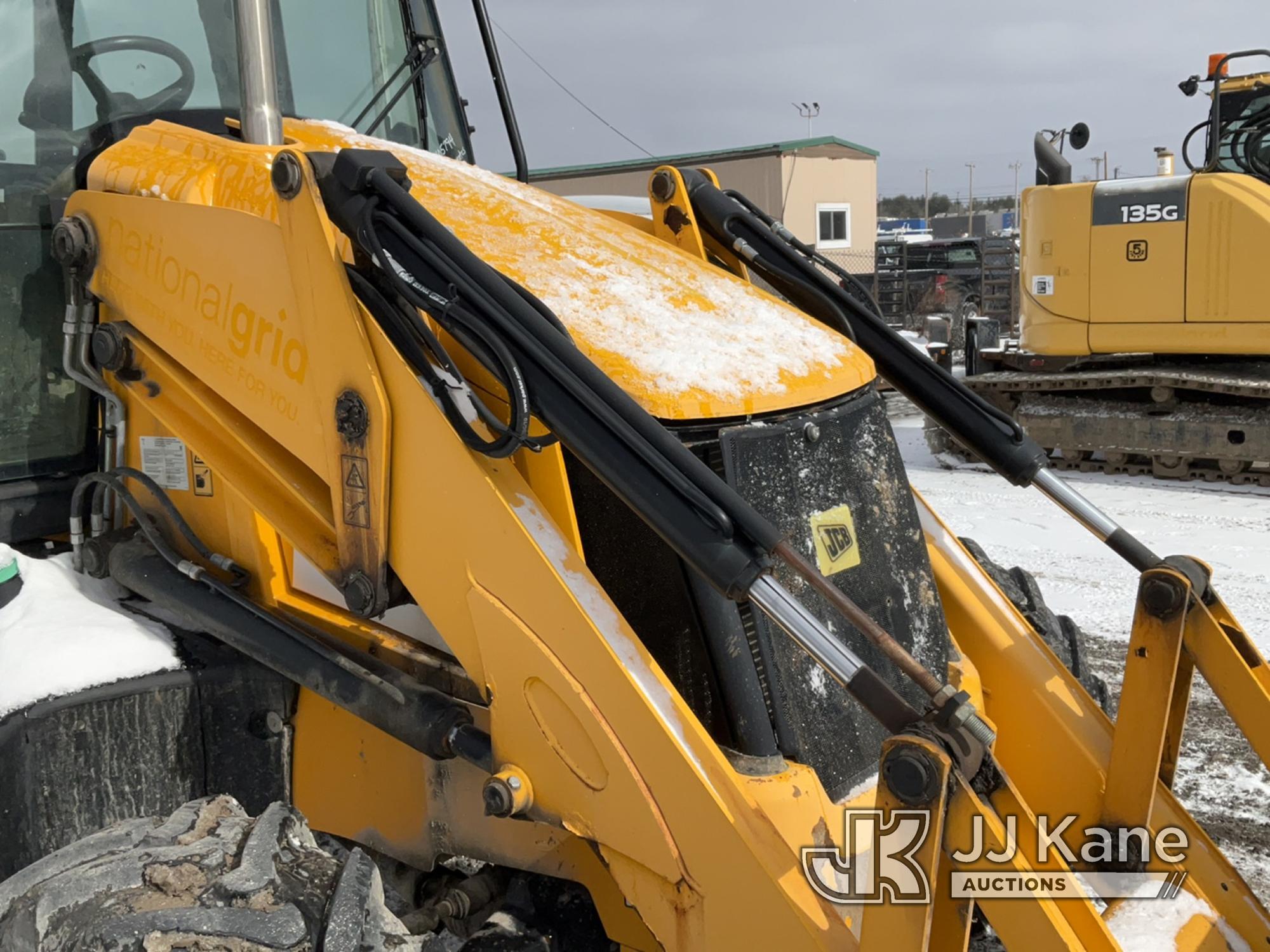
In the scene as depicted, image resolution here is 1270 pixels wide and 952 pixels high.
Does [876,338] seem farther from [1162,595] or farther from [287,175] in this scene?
[287,175]

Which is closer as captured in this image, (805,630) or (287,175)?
(805,630)

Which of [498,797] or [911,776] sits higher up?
[911,776]

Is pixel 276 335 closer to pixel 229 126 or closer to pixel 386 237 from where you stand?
pixel 386 237

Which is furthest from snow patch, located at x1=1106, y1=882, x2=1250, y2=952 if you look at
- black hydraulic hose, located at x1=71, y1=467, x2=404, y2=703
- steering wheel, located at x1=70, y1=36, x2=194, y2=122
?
steering wheel, located at x1=70, y1=36, x2=194, y2=122

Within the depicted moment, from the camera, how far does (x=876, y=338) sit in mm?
3193

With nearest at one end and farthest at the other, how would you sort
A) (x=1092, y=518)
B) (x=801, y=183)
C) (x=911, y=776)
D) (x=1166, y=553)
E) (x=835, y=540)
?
(x=911, y=776)
(x=835, y=540)
(x=1092, y=518)
(x=1166, y=553)
(x=801, y=183)

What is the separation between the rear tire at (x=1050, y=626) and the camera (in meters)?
3.36

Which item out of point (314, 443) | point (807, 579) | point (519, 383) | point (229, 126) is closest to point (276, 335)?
point (314, 443)

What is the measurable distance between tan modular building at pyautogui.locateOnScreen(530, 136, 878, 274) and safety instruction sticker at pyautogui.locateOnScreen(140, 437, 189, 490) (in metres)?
22.3

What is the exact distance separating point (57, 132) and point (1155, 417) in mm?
7845

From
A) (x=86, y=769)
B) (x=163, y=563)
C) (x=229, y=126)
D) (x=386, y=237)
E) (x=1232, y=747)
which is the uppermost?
(x=229, y=126)

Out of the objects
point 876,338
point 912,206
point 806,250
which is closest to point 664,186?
point 806,250

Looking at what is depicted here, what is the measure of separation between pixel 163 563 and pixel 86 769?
473 mm

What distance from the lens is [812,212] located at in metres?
26.7
